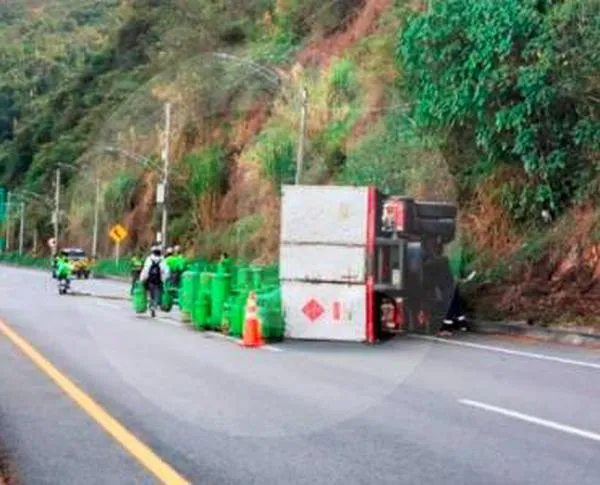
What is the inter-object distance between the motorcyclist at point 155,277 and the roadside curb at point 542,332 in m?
7.23

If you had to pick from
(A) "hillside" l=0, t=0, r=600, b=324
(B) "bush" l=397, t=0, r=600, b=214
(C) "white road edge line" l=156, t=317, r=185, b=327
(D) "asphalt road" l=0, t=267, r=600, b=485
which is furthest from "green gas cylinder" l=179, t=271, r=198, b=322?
(B) "bush" l=397, t=0, r=600, b=214

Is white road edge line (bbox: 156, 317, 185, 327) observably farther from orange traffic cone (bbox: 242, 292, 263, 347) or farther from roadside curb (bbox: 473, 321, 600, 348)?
roadside curb (bbox: 473, 321, 600, 348)

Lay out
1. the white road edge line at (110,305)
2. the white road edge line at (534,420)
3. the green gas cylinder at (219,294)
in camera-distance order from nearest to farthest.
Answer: the white road edge line at (534,420) → the green gas cylinder at (219,294) → the white road edge line at (110,305)

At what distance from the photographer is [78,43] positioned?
412ft

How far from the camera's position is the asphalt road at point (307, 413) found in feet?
26.1

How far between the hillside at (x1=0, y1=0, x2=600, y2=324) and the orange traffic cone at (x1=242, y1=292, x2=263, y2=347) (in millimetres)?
6696

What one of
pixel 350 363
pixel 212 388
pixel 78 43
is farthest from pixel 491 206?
pixel 78 43

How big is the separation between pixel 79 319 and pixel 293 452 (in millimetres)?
14988

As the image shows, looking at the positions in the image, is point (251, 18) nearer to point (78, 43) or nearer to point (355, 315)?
point (355, 315)

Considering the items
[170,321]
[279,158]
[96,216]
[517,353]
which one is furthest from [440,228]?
[96,216]

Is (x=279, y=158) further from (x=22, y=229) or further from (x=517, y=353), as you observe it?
(x=22, y=229)

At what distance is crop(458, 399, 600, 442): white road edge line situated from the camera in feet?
31.4

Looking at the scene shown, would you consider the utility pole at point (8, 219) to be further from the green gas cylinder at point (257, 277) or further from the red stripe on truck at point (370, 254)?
the red stripe on truck at point (370, 254)

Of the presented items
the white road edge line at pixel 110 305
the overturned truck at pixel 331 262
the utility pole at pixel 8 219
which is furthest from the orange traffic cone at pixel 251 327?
the utility pole at pixel 8 219
